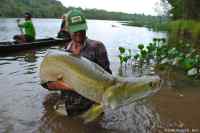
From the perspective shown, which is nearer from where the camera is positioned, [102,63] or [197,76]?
[102,63]

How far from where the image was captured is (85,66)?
14.0 ft

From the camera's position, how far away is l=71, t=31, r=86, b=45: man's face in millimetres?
4754

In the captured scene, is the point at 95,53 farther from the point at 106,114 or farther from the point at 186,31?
the point at 186,31

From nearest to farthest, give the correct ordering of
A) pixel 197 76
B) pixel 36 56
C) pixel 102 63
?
pixel 102 63
pixel 197 76
pixel 36 56

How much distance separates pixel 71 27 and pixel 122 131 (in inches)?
90.8

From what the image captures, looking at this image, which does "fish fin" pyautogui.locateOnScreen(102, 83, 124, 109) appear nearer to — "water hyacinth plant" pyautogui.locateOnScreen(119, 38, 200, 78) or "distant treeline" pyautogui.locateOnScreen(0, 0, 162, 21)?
"water hyacinth plant" pyautogui.locateOnScreen(119, 38, 200, 78)

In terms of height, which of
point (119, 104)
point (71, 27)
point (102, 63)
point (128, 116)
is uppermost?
point (71, 27)

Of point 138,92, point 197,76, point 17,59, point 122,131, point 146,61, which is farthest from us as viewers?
point 17,59

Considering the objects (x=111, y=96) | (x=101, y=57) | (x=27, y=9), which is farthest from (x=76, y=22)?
(x=27, y=9)

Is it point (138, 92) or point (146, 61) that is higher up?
point (138, 92)

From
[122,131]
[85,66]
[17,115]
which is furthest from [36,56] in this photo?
[85,66]

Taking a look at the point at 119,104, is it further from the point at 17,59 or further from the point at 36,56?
the point at 36,56

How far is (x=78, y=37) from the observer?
15.8 ft

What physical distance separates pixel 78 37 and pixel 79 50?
260mm
